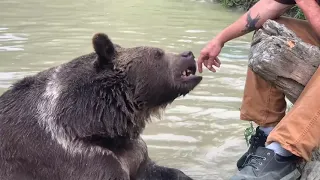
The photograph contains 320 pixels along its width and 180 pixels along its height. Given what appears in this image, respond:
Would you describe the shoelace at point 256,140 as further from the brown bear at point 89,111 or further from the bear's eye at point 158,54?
the bear's eye at point 158,54

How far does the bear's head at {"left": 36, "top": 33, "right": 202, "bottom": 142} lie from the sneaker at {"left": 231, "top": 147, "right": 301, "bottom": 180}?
78 cm

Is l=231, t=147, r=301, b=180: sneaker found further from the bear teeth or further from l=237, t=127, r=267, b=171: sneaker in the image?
the bear teeth

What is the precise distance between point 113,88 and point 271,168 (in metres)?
1.34

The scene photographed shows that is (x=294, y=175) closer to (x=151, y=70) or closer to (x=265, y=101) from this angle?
(x=265, y=101)

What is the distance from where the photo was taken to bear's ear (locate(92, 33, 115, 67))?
425cm

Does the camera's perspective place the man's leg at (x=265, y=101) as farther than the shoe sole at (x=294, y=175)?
Yes

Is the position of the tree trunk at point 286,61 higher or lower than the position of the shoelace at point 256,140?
higher

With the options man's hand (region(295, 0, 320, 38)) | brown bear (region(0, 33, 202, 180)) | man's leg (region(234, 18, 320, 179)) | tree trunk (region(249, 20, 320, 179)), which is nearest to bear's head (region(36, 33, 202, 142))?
brown bear (region(0, 33, 202, 180))

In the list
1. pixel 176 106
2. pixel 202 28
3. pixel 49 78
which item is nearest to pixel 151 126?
pixel 176 106

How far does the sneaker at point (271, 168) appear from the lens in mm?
4465

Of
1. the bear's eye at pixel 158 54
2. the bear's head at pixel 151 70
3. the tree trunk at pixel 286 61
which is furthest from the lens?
the tree trunk at pixel 286 61

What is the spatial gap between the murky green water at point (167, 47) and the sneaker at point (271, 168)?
26.6 inches

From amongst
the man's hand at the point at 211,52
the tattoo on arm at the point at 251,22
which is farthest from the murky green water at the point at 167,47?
the tattoo on arm at the point at 251,22

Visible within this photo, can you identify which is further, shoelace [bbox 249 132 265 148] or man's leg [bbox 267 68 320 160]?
shoelace [bbox 249 132 265 148]
